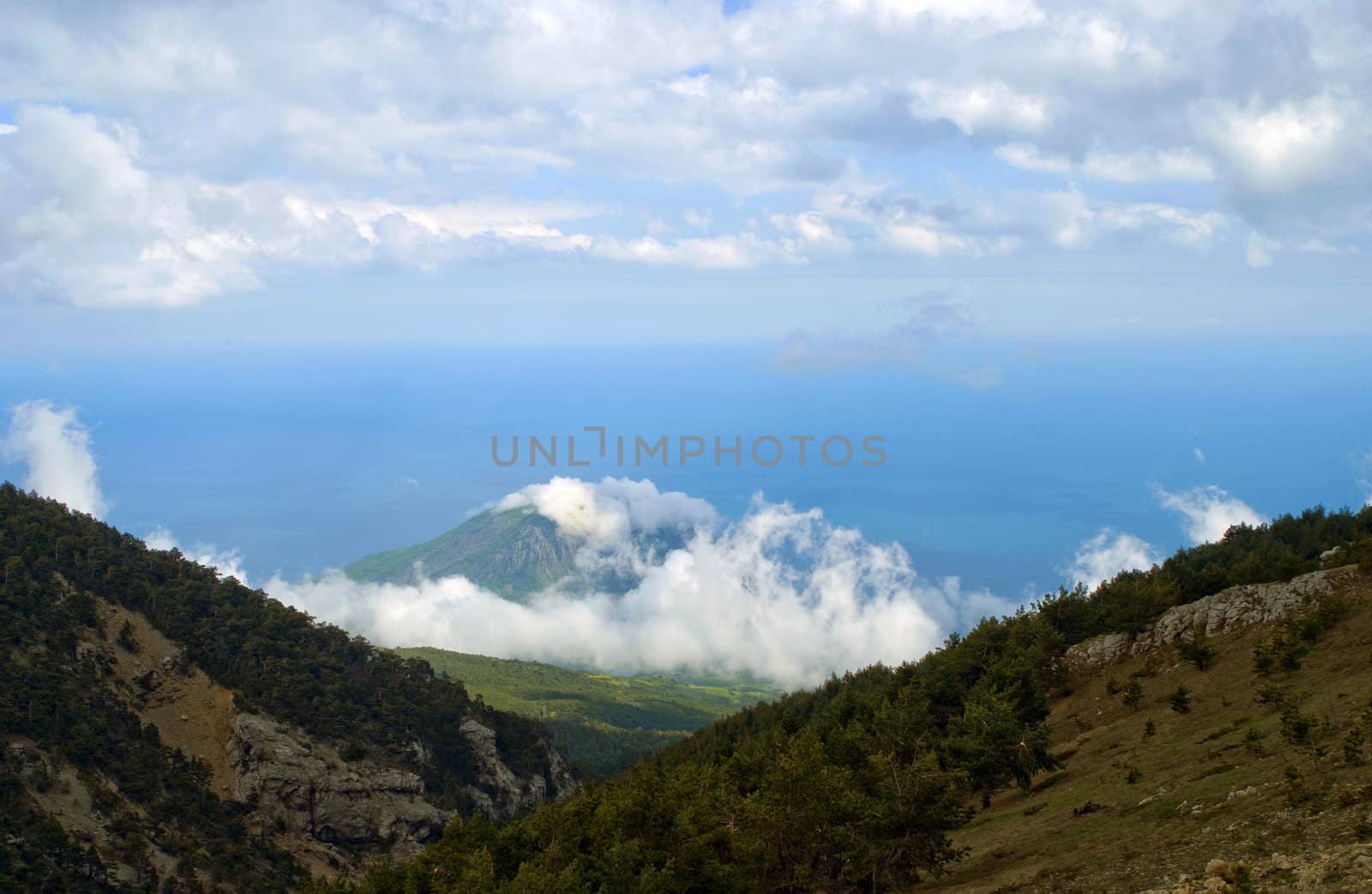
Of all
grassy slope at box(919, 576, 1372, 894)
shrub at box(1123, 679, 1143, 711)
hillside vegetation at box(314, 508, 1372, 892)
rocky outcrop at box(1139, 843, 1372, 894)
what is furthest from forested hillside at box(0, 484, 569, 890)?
rocky outcrop at box(1139, 843, 1372, 894)

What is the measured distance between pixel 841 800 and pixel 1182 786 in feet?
40.0

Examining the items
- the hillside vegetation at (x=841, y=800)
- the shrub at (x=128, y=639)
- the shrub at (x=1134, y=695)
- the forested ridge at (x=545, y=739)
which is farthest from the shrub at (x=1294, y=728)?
the shrub at (x=128, y=639)

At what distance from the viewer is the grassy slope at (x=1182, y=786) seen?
23.7 m

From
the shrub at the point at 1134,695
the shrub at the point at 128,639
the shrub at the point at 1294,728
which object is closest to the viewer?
the shrub at the point at 1294,728

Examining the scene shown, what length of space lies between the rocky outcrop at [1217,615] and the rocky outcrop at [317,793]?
5236cm

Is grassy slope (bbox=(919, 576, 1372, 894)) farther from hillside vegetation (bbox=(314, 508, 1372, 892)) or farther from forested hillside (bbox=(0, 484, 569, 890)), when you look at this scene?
forested hillside (bbox=(0, 484, 569, 890))

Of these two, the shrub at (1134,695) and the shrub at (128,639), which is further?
the shrub at (128,639)

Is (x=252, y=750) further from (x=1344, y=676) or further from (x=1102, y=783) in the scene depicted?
(x=1344, y=676)

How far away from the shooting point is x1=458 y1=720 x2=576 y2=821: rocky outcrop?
3396 inches

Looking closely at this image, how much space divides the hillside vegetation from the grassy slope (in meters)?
0.84

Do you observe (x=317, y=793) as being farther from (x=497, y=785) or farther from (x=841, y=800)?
(x=841, y=800)

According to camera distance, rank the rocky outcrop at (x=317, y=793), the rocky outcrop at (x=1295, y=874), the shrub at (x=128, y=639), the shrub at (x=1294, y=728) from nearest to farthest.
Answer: the rocky outcrop at (x=1295, y=874), the shrub at (x=1294, y=728), the rocky outcrop at (x=317, y=793), the shrub at (x=128, y=639)

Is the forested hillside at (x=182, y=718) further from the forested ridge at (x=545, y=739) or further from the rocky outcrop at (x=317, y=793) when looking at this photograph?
the rocky outcrop at (x=317, y=793)

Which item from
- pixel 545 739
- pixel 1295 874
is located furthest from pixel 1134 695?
pixel 545 739
